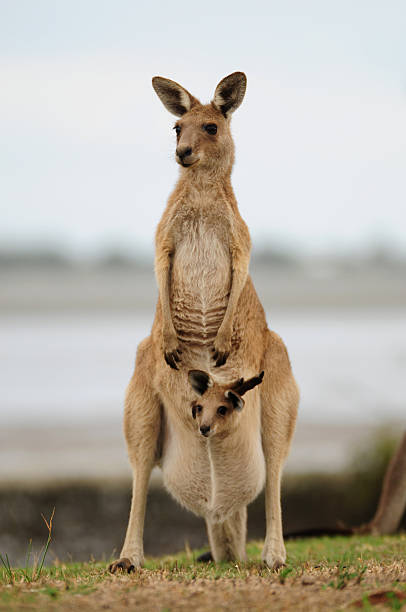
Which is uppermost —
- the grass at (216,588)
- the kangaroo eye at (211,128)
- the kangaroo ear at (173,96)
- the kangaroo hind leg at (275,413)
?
the kangaroo ear at (173,96)

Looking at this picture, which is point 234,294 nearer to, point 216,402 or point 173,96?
point 216,402

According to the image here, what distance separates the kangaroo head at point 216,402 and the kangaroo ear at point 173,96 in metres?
1.66

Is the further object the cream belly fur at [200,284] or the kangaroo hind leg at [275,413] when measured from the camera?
the kangaroo hind leg at [275,413]

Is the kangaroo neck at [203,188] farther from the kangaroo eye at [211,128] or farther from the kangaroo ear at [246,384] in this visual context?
the kangaroo ear at [246,384]

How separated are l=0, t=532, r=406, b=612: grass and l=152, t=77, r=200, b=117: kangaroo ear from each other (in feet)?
9.03

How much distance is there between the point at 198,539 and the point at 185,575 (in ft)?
19.4

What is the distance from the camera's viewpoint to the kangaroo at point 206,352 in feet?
16.3

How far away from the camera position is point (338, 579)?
155 inches

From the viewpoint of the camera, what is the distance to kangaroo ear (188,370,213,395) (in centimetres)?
481

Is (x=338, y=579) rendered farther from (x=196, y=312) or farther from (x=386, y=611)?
(x=196, y=312)

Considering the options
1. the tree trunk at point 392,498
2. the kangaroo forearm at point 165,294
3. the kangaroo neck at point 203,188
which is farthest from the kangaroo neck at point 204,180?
the tree trunk at point 392,498

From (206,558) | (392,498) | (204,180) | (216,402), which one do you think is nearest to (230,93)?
(204,180)

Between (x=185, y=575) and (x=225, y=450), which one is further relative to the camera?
(x=225, y=450)

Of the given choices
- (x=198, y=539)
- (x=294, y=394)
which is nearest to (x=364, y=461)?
(x=198, y=539)
